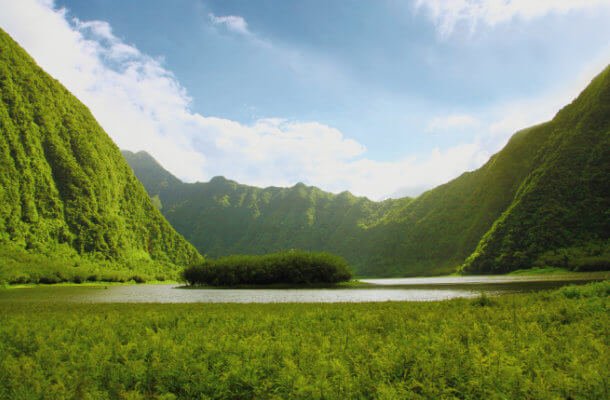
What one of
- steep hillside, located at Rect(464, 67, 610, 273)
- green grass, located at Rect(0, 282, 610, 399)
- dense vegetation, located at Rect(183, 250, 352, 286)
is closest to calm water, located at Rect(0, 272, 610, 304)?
green grass, located at Rect(0, 282, 610, 399)

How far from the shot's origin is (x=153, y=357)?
41.1 ft

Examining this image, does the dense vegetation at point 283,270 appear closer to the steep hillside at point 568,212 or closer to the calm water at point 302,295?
the calm water at point 302,295

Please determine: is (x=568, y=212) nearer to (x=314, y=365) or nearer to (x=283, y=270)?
(x=283, y=270)

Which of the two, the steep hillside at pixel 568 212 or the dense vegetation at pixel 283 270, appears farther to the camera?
the steep hillside at pixel 568 212

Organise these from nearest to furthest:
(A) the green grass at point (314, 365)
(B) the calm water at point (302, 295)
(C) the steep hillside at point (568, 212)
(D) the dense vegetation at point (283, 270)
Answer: (A) the green grass at point (314, 365) → (B) the calm water at point (302, 295) → (D) the dense vegetation at point (283, 270) → (C) the steep hillside at point (568, 212)

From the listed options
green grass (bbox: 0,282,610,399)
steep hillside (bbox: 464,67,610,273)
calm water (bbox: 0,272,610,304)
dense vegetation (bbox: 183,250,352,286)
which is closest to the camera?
green grass (bbox: 0,282,610,399)

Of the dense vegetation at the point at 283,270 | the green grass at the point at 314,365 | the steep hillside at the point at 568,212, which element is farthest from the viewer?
the steep hillside at the point at 568,212

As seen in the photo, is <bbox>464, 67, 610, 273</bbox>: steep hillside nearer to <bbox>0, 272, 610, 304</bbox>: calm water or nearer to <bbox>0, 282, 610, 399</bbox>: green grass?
<bbox>0, 272, 610, 304</bbox>: calm water

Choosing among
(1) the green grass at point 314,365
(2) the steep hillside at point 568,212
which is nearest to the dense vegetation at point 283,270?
(2) the steep hillside at point 568,212

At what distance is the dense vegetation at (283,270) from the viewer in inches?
4850

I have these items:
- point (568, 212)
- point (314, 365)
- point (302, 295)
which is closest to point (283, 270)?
point (302, 295)

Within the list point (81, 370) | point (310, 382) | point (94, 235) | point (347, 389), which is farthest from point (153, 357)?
point (94, 235)

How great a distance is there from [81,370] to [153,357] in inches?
75.6

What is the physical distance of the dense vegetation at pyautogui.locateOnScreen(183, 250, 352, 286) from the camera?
123188 mm
